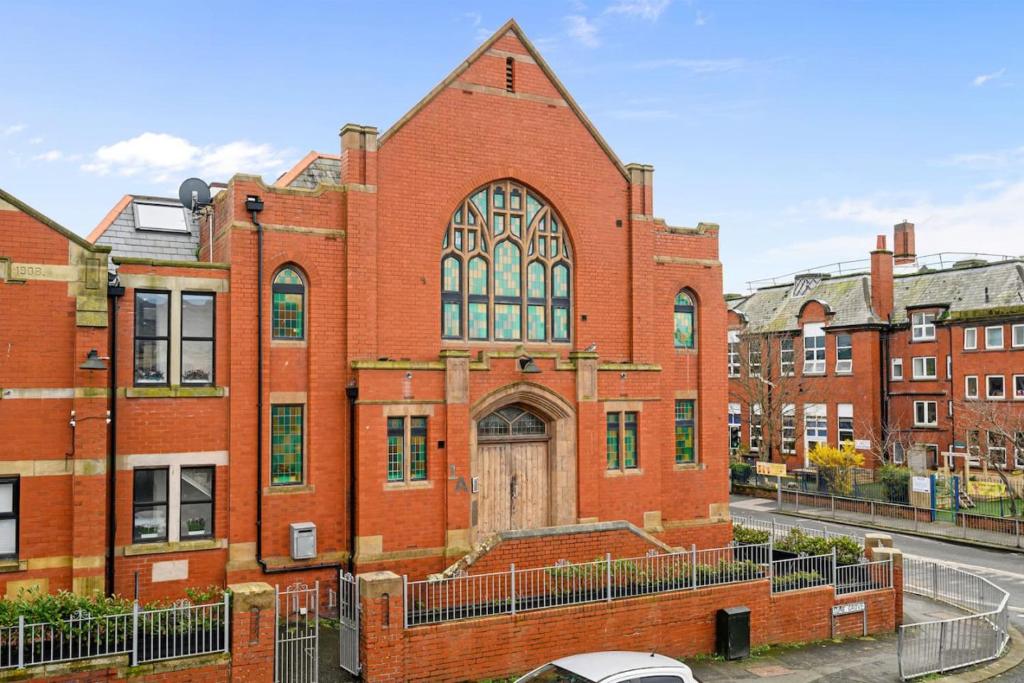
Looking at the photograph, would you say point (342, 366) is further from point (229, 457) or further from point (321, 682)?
point (321, 682)

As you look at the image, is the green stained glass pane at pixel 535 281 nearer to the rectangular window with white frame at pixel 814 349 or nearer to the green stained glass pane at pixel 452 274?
the green stained glass pane at pixel 452 274

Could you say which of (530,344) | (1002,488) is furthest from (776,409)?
(530,344)

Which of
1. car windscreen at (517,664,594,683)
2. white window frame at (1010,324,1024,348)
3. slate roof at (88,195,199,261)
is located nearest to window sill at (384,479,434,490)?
slate roof at (88,195,199,261)

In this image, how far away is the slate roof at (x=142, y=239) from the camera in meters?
20.2

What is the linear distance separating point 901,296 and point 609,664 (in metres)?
41.8

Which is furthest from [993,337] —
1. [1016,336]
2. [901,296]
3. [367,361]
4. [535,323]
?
[367,361]

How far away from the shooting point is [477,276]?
20.9 meters

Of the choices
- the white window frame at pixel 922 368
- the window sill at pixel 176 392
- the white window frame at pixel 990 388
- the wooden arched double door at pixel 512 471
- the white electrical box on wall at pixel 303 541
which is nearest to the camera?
the window sill at pixel 176 392

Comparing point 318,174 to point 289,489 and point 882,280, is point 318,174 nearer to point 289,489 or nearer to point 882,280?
point 289,489

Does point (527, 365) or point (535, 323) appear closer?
point (527, 365)

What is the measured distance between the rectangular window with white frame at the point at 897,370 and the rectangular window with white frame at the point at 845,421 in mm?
2597

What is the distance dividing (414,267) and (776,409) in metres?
33.4

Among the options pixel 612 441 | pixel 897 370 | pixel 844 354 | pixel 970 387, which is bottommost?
pixel 612 441

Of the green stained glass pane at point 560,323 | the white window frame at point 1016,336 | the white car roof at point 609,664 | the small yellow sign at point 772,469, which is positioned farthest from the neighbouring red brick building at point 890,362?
the white car roof at point 609,664
